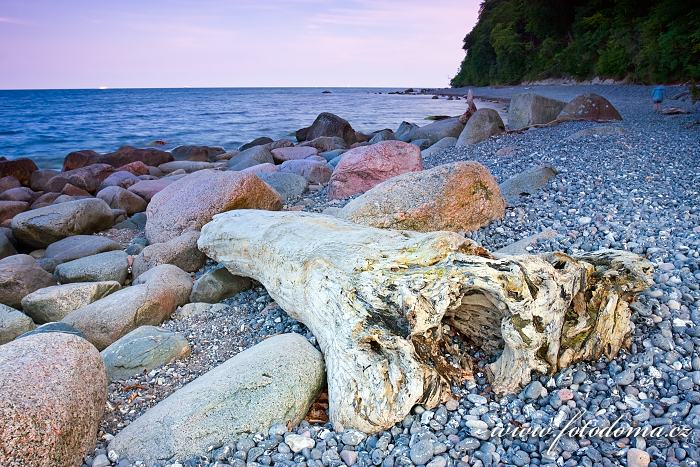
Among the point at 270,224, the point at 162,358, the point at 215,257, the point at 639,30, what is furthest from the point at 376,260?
the point at 639,30

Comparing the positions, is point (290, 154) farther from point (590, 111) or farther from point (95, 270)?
point (95, 270)

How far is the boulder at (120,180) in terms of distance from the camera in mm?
12391

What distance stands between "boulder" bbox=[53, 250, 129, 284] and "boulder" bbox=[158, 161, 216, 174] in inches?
354

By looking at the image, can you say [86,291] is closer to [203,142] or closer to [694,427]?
[694,427]

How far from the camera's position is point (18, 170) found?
44.9 feet

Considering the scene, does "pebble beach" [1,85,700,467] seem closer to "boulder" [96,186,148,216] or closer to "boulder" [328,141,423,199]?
"boulder" [328,141,423,199]

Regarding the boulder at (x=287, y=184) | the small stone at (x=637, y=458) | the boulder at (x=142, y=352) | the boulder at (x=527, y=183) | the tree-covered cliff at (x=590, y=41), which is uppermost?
the tree-covered cliff at (x=590, y=41)

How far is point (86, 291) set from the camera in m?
5.25

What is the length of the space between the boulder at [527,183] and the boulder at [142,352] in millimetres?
4349

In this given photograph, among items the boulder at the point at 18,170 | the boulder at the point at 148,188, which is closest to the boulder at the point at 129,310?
the boulder at the point at 148,188

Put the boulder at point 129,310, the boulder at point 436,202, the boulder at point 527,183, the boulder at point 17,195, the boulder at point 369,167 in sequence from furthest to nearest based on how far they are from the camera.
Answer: the boulder at point 17,195 → the boulder at point 369,167 → the boulder at point 527,183 → the boulder at point 436,202 → the boulder at point 129,310

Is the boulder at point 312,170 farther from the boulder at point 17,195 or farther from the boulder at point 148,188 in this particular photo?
the boulder at point 17,195

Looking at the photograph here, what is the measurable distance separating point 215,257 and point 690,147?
26.1 feet

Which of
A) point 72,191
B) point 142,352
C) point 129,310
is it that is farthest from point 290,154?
point 142,352
